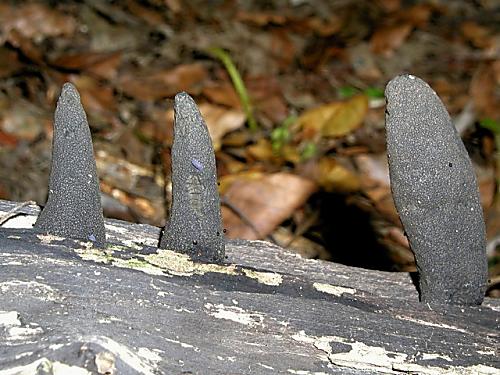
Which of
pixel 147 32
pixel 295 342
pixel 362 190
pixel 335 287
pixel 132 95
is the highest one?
pixel 147 32

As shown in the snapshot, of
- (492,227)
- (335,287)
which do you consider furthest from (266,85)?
(335,287)

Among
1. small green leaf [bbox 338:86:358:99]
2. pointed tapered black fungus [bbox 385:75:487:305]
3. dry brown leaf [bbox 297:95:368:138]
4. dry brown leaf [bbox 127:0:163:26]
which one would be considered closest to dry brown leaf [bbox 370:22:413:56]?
small green leaf [bbox 338:86:358:99]

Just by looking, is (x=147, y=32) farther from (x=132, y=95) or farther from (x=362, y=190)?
(x=362, y=190)

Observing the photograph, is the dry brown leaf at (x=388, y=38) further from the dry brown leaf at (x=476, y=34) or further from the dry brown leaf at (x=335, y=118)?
the dry brown leaf at (x=335, y=118)

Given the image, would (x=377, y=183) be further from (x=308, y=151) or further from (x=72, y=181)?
(x=72, y=181)

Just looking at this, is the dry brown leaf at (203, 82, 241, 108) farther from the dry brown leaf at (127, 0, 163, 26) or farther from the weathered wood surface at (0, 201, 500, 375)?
the weathered wood surface at (0, 201, 500, 375)
